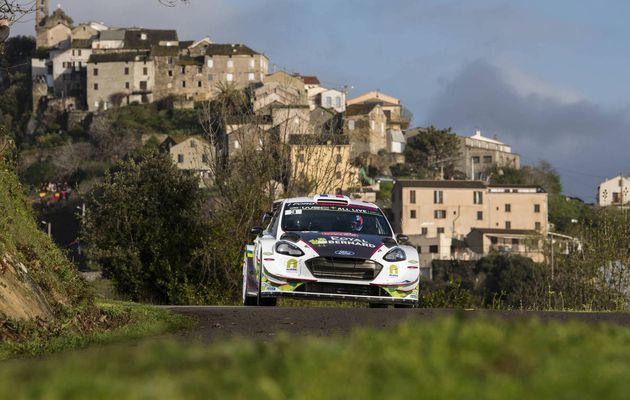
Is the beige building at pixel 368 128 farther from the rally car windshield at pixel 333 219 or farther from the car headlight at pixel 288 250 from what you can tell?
the car headlight at pixel 288 250

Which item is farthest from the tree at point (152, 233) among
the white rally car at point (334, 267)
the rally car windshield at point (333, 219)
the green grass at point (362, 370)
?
the green grass at point (362, 370)

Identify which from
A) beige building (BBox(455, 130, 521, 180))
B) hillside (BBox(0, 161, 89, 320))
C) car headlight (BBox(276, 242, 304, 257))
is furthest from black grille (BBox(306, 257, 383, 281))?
beige building (BBox(455, 130, 521, 180))

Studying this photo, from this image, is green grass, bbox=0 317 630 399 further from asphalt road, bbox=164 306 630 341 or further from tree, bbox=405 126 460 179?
tree, bbox=405 126 460 179

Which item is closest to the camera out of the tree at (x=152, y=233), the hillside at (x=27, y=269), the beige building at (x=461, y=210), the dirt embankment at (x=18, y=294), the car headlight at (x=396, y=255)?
the dirt embankment at (x=18, y=294)

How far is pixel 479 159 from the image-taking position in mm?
168875

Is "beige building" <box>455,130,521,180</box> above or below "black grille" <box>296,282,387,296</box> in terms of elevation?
above

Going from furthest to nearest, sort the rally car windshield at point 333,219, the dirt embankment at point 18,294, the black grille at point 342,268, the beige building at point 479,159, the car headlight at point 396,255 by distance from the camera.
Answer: the beige building at point 479,159
the rally car windshield at point 333,219
the car headlight at point 396,255
the black grille at point 342,268
the dirt embankment at point 18,294

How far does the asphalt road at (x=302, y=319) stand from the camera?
12.9 meters

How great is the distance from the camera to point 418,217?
126812 millimetres

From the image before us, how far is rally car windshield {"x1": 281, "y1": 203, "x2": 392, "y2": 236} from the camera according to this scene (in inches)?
762

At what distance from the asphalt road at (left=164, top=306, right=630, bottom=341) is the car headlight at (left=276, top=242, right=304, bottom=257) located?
1.30 metres

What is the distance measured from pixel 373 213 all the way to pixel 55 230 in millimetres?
101193

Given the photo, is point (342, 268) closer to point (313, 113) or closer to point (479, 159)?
point (313, 113)

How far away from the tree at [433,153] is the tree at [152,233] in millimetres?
120777
